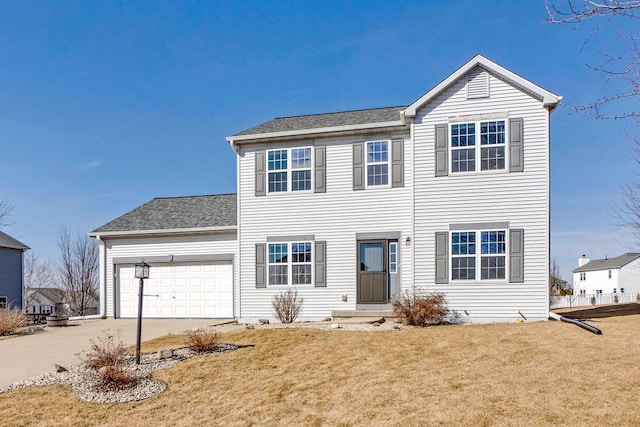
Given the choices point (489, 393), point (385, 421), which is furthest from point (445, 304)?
point (385, 421)

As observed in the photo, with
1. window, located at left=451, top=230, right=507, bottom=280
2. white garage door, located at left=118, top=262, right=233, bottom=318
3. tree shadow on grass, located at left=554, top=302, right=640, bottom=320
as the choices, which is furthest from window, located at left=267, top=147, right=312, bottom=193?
tree shadow on grass, located at left=554, top=302, right=640, bottom=320

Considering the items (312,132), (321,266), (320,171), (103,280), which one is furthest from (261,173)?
(103,280)

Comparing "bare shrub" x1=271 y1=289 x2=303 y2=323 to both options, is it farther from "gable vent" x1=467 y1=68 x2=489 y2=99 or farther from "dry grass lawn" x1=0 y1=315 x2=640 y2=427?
"gable vent" x1=467 y1=68 x2=489 y2=99

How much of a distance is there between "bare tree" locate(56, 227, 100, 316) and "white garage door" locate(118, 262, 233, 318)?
15.7 meters

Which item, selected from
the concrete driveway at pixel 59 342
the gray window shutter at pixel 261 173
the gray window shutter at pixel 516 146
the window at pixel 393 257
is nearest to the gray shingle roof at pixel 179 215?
the gray window shutter at pixel 261 173

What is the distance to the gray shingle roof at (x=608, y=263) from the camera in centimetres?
4772

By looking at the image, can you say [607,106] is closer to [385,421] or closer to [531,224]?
[385,421]

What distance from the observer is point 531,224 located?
1233 cm

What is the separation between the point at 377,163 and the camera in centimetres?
1401

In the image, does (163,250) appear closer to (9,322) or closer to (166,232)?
(166,232)

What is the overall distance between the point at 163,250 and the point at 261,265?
16.6ft

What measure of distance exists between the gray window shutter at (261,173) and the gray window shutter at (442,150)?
5.88 m

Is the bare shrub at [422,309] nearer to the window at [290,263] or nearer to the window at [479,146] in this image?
the window at [290,263]

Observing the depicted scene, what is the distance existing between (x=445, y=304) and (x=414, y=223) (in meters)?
2.59
